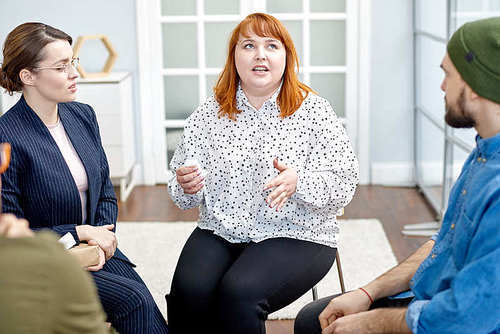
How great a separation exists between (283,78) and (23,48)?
2.78ft

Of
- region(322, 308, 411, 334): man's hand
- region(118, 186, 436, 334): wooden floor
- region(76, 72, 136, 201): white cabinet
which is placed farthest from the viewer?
region(76, 72, 136, 201): white cabinet

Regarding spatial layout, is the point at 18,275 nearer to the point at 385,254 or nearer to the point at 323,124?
the point at 323,124

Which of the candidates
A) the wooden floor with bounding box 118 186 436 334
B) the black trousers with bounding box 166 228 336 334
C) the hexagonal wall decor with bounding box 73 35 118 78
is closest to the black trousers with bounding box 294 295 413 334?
the black trousers with bounding box 166 228 336 334

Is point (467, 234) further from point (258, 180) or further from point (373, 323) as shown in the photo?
point (258, 180)

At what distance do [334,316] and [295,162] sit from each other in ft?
2.03

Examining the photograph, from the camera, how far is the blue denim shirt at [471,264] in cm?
141

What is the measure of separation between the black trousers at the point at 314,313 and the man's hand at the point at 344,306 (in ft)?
0.14

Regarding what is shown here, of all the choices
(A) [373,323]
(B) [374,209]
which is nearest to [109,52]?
(B) [374,209]

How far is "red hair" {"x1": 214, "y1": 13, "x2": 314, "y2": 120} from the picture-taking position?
2.34 metres

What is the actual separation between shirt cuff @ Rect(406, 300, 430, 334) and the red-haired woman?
24.7 inches

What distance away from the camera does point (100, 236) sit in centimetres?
220

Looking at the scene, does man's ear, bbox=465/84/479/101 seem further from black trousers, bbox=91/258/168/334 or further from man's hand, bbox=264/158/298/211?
black trousers, bbox=91/258/168/334

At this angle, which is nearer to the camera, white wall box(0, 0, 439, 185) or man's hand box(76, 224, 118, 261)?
man's hand box(76, 224, 118, 261)

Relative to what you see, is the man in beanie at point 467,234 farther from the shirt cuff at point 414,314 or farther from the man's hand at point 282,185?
the man's hand at point 282,185
